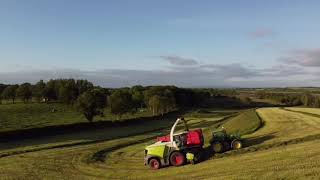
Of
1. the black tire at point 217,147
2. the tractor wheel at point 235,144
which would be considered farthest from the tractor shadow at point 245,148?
the tractor wheel at point 235,144

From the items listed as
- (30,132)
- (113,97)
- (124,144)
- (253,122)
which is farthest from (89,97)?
(253,122)

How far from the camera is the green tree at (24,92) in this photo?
15362 cm

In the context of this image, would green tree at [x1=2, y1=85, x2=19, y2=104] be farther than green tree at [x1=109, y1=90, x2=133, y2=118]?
Yes

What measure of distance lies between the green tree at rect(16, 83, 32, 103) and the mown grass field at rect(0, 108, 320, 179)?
11717 centimetres

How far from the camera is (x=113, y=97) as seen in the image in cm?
10375

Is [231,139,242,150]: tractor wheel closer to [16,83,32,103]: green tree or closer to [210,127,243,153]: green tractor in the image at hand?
[210,127,243,153]: green tractor

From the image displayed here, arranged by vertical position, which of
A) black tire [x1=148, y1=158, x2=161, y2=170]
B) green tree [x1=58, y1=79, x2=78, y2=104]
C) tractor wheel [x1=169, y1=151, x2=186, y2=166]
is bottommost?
black tire [x1=148, y1=158, x2=161, y2=170]

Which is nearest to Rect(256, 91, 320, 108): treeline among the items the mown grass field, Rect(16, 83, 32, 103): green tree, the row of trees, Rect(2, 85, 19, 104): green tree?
the row of trees

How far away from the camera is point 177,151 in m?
27.8

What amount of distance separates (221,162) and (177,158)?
2.79 metres

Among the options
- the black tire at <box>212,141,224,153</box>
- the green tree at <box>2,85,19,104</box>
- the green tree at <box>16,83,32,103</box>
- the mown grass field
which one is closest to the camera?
the mown grass field

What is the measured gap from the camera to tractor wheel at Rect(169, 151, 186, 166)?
27.7 metres

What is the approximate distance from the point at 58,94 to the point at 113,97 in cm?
5547

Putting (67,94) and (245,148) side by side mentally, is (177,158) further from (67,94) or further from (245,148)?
(67,94)
